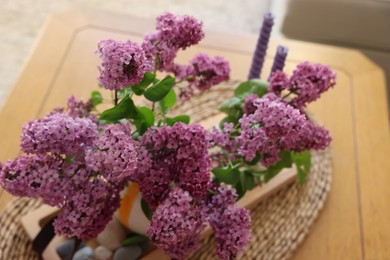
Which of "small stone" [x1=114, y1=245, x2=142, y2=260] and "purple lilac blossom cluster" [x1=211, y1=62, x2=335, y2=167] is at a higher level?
"purple lilac blossom cluster" [x1=211, y1=62, x2=335, y2=167]

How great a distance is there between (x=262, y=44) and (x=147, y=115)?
35cm

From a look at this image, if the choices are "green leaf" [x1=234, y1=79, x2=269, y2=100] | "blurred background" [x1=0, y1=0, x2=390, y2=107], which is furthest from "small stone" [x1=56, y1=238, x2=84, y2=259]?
"blurred background" [x1=0, y1=0, x2=390, y2=107]

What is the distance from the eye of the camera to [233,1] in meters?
2.32

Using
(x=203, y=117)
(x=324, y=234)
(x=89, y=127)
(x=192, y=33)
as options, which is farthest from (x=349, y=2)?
(x=89, y=127)

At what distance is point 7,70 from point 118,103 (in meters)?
1.44

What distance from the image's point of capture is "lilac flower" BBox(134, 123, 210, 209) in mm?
570

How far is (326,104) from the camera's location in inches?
46.3

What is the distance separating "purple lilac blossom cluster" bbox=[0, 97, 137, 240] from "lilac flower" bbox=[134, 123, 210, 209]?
0.13 feet

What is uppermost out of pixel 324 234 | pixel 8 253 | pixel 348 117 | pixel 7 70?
pixel 348 117

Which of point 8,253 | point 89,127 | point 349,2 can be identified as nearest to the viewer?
point 89,127

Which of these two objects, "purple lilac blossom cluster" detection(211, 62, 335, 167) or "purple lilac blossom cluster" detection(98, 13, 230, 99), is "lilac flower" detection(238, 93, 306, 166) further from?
"purple lilac blossom cluster" detection(98, 13, 230, 99)

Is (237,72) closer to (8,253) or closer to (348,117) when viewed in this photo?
(348,117)

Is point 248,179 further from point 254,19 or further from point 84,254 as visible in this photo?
point 254,19

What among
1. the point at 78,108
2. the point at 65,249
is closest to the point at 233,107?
the point at 78,108
